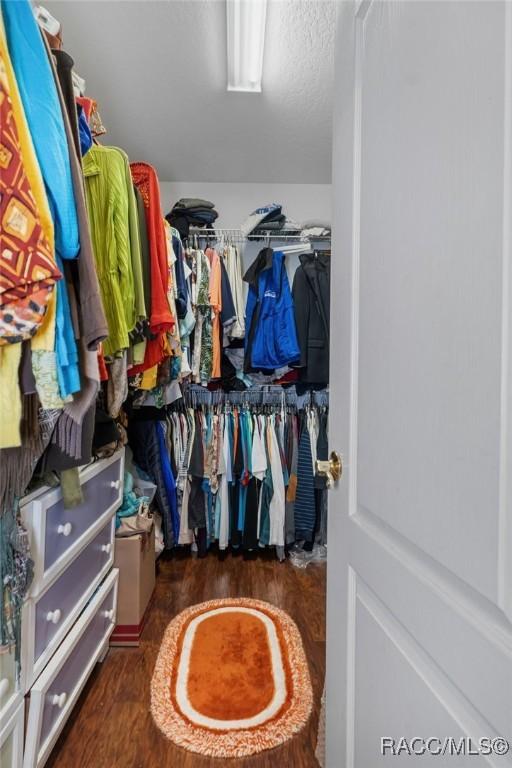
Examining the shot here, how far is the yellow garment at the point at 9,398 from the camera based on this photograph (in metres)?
0.72

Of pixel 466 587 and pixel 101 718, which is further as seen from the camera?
pixel 101 718

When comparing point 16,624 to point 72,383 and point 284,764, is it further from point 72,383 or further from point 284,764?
point 284,764

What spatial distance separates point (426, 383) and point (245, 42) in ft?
5.58

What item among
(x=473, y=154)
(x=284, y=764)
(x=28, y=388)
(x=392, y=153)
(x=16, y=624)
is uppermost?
(x=392, y=153)

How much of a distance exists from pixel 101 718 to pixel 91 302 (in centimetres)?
142

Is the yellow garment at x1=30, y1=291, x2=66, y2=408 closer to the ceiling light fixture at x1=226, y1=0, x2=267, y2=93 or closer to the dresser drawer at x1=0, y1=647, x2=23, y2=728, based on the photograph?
the dresser drawer at x1=0, y1=647, x2=23, y2=728

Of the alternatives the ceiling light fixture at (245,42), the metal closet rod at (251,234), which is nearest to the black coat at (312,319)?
the metal closet rod at (251,234)

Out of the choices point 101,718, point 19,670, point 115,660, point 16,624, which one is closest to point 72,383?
point 16,624

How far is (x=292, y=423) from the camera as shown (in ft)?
8.06

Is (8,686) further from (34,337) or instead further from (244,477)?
(244,477)

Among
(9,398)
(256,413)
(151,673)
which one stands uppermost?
(9,398)

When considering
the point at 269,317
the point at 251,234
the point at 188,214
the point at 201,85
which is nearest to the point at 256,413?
the point at 269,317

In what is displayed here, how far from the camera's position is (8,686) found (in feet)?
2.87

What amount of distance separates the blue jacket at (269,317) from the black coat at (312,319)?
0.06 metres
